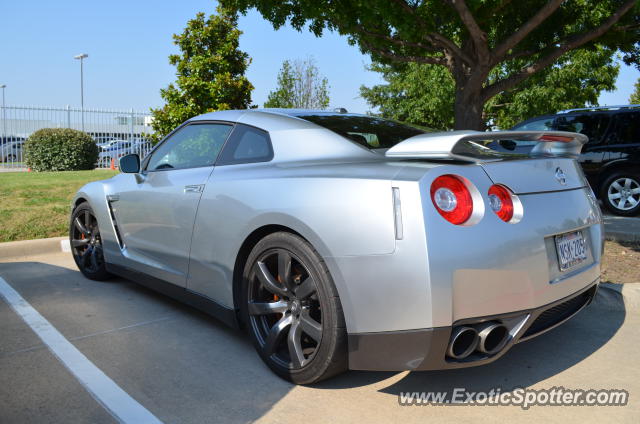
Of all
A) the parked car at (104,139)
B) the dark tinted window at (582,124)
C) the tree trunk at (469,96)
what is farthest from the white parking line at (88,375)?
the parked car at (104,139)

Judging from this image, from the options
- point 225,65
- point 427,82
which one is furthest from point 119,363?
point 427,82

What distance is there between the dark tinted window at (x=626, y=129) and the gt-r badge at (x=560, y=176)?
6853 millimetres

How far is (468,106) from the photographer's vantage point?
25.8 ft

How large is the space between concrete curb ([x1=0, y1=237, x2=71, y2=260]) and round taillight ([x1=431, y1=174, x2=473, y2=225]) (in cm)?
552

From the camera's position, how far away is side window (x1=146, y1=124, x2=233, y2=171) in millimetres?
3809

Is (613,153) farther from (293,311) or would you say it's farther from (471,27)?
(293,311)

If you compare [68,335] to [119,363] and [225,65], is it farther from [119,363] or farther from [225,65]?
[225,65]

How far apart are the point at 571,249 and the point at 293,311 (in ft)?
4.74

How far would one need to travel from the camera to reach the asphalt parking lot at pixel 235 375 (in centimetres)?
269

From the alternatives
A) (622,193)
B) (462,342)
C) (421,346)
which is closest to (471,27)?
(622,193)

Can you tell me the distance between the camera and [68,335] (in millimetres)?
3766

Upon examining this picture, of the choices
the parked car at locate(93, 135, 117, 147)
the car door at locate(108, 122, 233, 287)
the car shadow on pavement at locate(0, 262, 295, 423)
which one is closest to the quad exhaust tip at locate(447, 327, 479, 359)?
the car shadow on pavement at locate(0, 262, 295, 423)

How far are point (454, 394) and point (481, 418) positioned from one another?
249 millimetres

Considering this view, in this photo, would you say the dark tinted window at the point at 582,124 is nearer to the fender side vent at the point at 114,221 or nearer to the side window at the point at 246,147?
the side window at the point at 246,147
